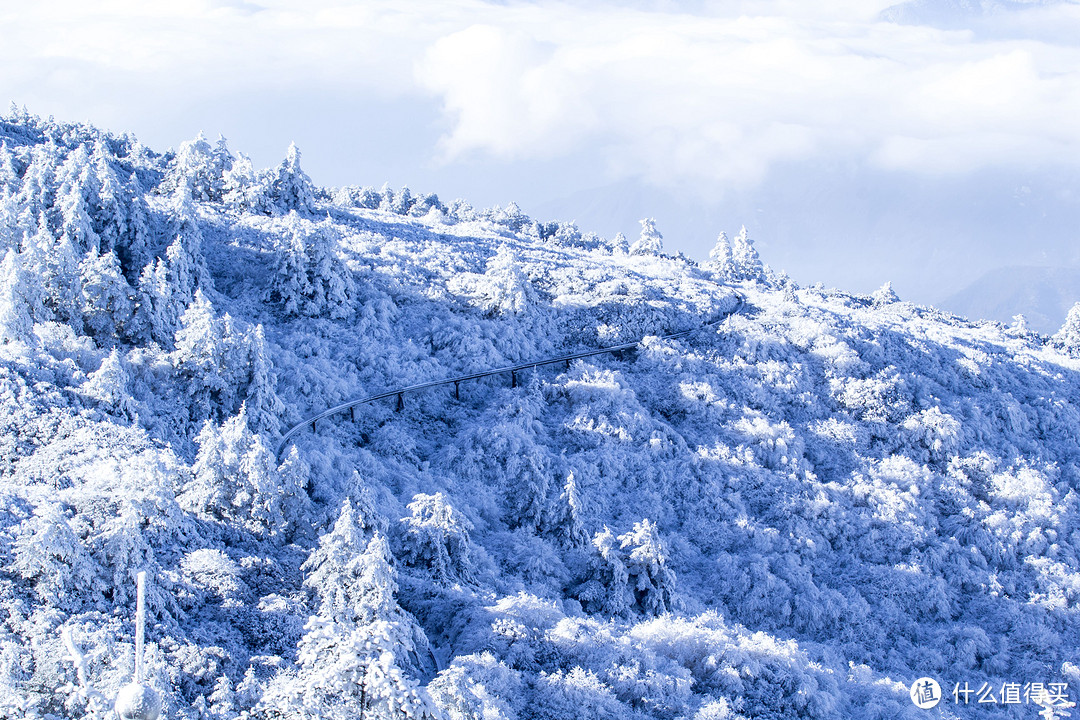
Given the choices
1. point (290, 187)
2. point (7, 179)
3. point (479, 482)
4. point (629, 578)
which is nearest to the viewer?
point (629, 578)

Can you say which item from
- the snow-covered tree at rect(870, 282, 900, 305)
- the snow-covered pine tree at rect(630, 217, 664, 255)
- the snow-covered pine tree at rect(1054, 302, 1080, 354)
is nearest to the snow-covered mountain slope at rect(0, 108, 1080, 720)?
the snow-covered pine tree at rect(1054, 302, 1080, 354)

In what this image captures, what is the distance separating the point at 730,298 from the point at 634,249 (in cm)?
3508

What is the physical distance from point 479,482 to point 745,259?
5934 cm

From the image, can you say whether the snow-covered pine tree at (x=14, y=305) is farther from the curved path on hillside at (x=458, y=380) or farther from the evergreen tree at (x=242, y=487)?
the evergreen tree at (x=242, y=487)

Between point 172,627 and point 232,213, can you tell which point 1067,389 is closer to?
point 172,627

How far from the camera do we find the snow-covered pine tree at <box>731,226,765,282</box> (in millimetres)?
81938

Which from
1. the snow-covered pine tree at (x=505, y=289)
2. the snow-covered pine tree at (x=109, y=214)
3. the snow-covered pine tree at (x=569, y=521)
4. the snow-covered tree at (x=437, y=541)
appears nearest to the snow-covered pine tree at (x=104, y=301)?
the snow-covered pine tree at (x=109, y=214)

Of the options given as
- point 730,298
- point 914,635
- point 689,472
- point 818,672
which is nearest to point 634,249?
point 730,298

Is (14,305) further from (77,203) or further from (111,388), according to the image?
(77,203)

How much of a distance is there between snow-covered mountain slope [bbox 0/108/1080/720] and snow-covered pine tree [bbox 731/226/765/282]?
1870 centimetres

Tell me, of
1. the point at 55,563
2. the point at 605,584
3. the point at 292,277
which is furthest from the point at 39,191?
the point at 605,584

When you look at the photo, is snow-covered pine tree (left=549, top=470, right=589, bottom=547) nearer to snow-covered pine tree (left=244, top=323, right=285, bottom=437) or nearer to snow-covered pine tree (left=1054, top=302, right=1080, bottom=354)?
snow-covered pine tree (left=244, top=323, right=285, bottom=437)

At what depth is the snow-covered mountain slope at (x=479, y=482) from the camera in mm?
17641

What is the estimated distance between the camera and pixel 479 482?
113 ft
